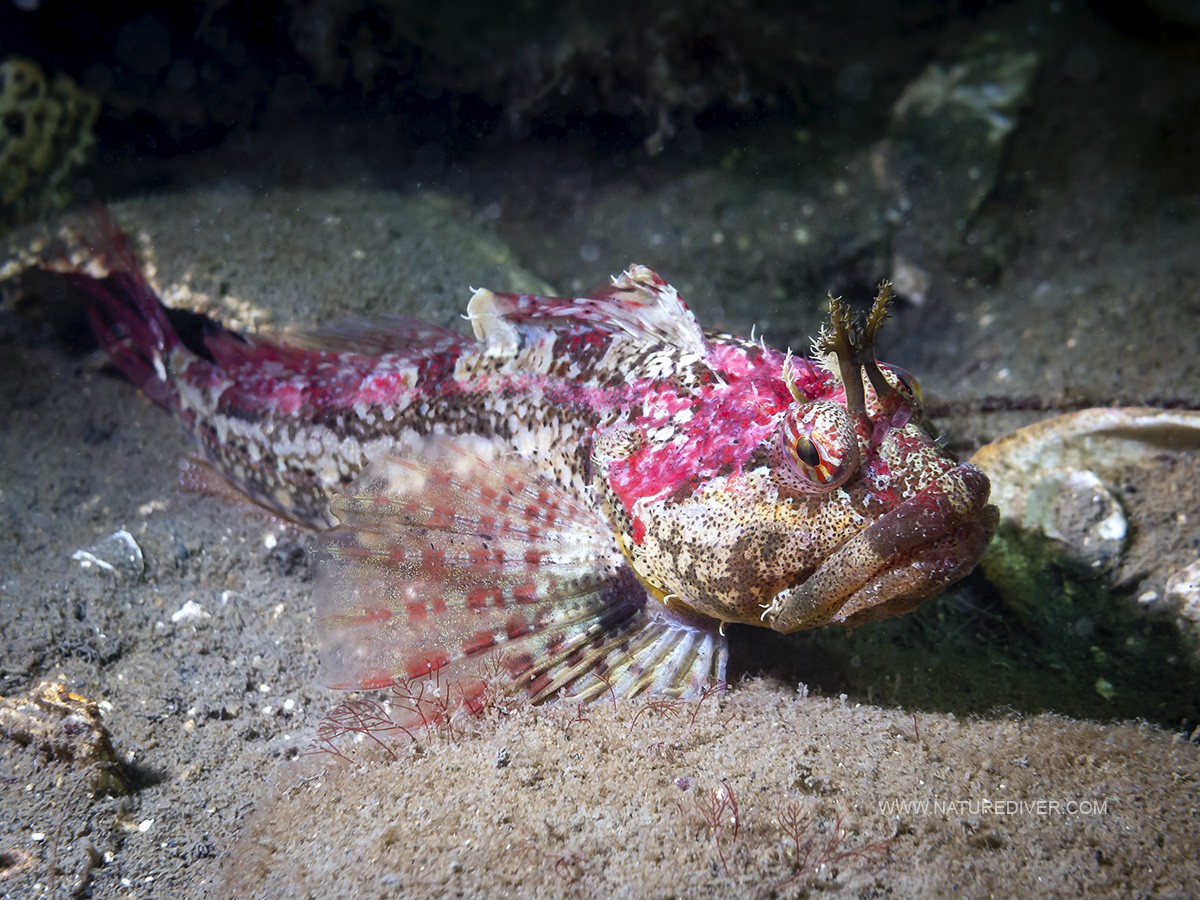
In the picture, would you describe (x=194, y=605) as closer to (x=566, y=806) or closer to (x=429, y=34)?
(x=566, y=806)

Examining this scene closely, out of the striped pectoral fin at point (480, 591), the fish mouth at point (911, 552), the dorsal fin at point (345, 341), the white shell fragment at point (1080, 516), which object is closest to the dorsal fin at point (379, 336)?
the dorsal fin at point (345, 341)

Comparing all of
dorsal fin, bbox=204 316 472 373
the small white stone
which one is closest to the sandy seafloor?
the small white stone

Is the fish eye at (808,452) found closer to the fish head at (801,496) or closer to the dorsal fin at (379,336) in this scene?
the fish head at (801,496)

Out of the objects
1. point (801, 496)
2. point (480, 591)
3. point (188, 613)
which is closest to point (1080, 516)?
point (801, 496)

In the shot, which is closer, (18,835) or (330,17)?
(18,835)

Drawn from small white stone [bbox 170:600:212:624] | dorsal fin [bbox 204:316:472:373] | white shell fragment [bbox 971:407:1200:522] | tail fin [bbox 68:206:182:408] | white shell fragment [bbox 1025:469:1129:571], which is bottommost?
small white stone [bbox 170:600:212:624]

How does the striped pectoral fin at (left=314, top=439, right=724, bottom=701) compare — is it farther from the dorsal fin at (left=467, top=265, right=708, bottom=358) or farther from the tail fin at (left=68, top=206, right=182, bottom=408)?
the tail fin at (left=68, top=206, right=182, bottom=408)

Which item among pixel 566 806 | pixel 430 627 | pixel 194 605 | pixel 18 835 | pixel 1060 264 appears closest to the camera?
pixel 566 806

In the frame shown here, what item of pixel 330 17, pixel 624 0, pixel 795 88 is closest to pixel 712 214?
pixel 795 88
